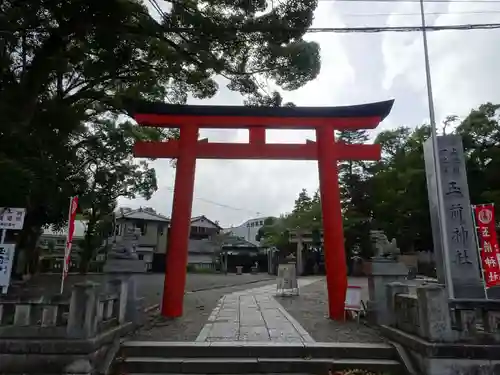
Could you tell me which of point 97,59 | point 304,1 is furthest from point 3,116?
point 304,1

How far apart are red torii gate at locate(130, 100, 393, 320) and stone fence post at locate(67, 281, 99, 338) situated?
12.5ft

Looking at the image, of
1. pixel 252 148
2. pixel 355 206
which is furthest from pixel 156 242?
pixel 252 148

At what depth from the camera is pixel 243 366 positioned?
526 centimetres

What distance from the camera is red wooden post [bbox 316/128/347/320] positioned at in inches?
344

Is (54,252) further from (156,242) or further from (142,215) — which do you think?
(156,242)

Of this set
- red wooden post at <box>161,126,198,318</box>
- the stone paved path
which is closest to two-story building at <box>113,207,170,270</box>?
the stone paved path

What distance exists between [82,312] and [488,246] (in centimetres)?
865

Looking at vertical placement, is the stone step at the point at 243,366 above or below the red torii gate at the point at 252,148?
below

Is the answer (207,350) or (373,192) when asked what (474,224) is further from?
(373,192)

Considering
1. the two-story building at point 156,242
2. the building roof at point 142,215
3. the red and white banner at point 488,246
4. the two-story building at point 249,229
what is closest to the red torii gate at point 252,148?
the red and white banner at point 488,246

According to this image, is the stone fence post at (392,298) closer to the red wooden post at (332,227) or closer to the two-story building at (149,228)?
the red wooden post at (332,227)

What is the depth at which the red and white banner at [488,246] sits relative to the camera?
8578mm

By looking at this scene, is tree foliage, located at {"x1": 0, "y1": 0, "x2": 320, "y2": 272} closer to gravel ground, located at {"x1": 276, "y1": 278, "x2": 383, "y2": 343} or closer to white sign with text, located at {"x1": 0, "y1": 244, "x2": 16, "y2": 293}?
white sign with text, located at {"x1": 0, "y1": 244, "x2": 16, "y2": 293}

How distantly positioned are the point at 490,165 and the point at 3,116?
2444 centimetres
